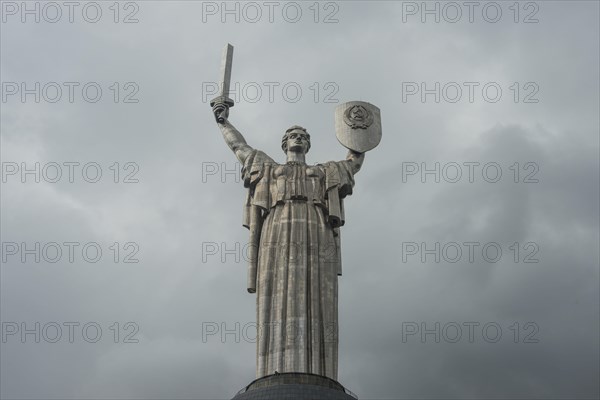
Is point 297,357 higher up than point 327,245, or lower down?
lower down

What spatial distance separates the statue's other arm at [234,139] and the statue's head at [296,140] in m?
1.21

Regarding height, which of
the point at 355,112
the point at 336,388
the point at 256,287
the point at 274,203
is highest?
the point at 355,112

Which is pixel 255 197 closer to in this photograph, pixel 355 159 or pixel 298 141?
pixel 298 141

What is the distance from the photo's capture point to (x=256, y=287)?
3316cm

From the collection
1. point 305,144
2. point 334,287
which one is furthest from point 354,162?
point 334,287

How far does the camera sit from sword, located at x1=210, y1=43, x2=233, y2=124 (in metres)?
35.9

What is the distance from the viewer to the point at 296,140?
3497 cm

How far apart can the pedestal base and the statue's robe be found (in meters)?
1.33

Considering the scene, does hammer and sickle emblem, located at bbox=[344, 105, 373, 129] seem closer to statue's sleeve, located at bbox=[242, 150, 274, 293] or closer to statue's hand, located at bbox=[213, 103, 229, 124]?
statue's sleeve, located at bbox=[242, 150, 274, 293]

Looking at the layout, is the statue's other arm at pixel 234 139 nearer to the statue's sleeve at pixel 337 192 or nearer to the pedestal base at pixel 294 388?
the statue's sleeve at pixel 337 192

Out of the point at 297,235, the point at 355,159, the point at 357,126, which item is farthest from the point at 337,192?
the point at 357,126

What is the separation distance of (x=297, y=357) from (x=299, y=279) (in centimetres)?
253

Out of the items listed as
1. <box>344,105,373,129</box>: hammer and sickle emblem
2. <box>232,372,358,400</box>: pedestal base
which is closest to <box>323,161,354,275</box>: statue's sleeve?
<box>344,105,373,129</box>: hammer and sickle emblem

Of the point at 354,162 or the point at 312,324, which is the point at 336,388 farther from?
the point at 354,162
